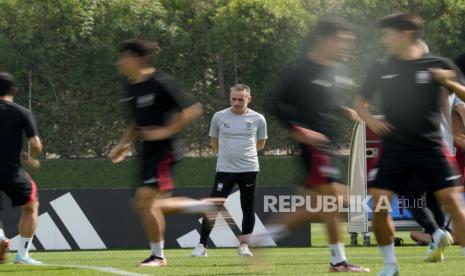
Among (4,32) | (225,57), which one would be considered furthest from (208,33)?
(4,32)

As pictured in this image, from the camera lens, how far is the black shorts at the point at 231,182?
45.2ft

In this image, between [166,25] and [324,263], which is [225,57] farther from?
[324,263]

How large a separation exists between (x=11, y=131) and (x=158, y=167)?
6.99 ft

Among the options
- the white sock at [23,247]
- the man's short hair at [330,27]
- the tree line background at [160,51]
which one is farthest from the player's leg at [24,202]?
the tree line background at [160,51]

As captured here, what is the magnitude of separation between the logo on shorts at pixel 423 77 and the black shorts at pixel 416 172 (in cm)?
52

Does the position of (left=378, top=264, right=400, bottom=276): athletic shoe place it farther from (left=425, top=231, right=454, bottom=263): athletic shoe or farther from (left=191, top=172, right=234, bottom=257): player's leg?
(left=191, top=172, right=234, bottom=257): player's leg

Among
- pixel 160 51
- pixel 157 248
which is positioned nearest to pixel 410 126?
pixel 157 248

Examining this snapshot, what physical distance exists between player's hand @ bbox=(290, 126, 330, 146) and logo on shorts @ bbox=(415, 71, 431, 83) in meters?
1.14

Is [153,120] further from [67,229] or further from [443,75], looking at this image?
[67,229]

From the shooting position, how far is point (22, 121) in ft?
37.1

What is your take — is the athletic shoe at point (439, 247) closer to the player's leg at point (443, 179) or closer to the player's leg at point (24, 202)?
the player's leg at point (443, 179)

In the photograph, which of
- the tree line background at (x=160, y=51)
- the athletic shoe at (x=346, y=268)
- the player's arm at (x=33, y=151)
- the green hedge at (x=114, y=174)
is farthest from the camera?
the tree line background at (x=160, y=51)

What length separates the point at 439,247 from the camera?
1060 cm

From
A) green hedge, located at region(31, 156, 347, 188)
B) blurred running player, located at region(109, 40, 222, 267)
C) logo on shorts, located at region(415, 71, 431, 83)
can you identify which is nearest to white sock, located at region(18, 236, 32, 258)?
blurred running player, located at region(109, 40, 222, 267)
